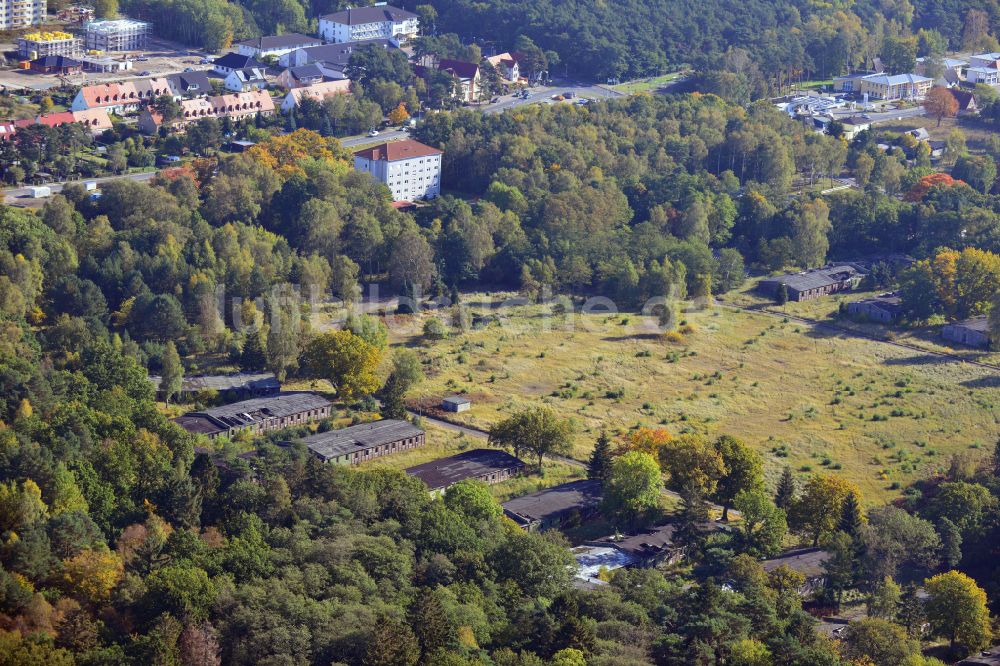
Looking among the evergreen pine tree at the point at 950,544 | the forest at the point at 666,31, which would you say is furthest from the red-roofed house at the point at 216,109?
the evergreen pine tree at the point at 950,544

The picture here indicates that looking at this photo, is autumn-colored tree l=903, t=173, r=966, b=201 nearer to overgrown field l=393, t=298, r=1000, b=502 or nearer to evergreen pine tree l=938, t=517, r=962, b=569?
overgrown field l=393, t=298, r=1000, b=502

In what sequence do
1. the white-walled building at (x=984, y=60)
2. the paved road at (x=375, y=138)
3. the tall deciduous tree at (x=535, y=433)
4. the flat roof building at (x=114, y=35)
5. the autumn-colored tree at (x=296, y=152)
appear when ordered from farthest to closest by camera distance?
the white-walled building at (x=984, y=60), the flat roof building at (x=114, y=35), the paved road at (x=375, y=138), the autumn-colored tree at (x=296, y=152), the tall deciduous tree at (x=535, y=433)

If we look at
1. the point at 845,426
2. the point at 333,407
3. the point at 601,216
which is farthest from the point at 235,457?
the point at 601,216

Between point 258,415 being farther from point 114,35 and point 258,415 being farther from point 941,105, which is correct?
point 941,105

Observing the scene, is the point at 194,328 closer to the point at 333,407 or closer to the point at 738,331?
the point at 333,407

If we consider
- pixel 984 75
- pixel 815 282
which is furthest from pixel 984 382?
pixel 984 75

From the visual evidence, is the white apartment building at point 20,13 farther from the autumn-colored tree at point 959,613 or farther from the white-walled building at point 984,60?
the autumn-colored tree at point 959,613
